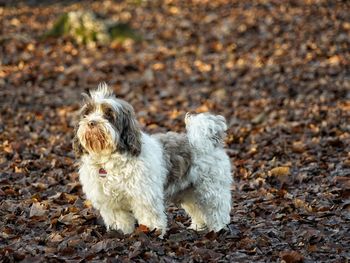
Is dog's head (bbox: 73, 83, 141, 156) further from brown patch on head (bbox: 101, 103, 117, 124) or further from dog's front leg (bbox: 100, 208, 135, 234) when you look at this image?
dog's front leg (bbox: 100, 208, 135, 234)

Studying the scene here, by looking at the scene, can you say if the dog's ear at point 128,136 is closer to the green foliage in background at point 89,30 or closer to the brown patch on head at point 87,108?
the brown patch on head at point 87,108

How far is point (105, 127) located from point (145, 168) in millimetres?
681

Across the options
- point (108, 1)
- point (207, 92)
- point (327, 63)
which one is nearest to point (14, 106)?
point (207, 92)

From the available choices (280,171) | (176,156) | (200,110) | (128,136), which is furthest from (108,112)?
(200,110)

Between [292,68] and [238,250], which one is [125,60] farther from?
[238,250]

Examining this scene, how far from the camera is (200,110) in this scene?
14703mm

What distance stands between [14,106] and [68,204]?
681 cm

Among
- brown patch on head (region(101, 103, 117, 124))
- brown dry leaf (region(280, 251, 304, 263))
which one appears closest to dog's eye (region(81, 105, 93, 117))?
brown patch on head (region(101, 103, 117, 124))

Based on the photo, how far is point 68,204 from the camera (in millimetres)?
8391

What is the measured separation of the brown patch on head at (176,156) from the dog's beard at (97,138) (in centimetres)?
83

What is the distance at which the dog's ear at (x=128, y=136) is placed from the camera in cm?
657

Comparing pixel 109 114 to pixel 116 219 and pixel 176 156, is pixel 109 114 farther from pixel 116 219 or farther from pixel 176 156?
pixel 116 219

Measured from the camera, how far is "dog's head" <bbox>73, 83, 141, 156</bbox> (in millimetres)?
6348

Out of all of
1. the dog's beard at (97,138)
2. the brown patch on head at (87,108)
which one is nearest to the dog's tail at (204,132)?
the dog's beard at (97,138)
